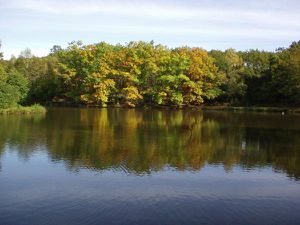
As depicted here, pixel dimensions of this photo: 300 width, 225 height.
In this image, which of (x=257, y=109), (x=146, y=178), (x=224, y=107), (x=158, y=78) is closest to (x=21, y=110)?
(x=158, y=78)

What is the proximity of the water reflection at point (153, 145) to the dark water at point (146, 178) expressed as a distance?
0.06 meters

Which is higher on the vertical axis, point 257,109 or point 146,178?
point 257,109

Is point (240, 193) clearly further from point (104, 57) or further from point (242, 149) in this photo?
point (104, 57)

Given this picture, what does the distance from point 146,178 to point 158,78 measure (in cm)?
5259

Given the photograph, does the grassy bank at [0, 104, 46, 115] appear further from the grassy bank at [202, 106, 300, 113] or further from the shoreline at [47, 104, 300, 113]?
the grassy bank at [202, 106, 300, 113]

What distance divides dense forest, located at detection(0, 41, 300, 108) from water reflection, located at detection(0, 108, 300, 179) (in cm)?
3107

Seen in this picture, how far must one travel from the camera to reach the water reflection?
2270 centimetres

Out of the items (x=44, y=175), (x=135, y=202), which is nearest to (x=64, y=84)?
(x=44, y=175)

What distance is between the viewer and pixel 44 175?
63.6 ft

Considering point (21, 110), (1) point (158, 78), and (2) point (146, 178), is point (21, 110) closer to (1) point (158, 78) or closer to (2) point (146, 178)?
(1) point (158, 78)

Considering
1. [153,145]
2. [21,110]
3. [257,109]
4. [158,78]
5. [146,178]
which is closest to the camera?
[146,178]

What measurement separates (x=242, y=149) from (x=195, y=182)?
9.94m

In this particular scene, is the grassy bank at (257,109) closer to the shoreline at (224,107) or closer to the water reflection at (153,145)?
the shoreline at (224,107)

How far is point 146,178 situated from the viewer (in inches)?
754
